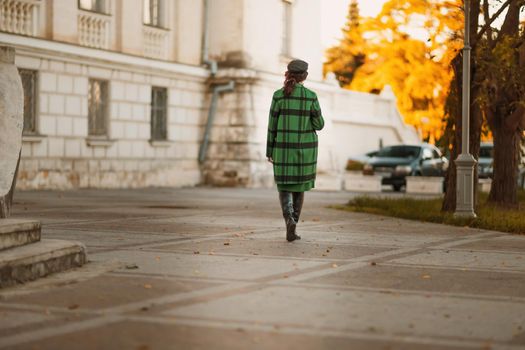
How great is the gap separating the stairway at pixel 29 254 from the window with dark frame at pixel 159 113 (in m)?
23.0

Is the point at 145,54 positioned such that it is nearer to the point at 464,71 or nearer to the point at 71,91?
the point at 71,91

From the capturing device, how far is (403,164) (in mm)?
35531

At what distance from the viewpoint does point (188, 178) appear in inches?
1314

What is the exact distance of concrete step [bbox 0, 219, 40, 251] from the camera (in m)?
8.33

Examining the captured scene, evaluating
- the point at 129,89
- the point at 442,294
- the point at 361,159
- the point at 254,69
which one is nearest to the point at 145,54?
the point at 129,89

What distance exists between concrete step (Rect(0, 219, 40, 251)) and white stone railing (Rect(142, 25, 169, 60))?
75.0ft

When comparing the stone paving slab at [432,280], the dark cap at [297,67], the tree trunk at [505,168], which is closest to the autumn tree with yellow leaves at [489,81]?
the tree trunk at [505,168]

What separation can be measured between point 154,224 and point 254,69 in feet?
65.2

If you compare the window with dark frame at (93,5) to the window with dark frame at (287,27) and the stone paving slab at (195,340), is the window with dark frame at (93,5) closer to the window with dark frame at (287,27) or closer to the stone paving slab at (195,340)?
the window with dark frame at (287,27)

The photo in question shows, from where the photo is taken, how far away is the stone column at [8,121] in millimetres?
8992

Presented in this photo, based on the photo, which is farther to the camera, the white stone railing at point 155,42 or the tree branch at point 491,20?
the white stone railing at point 155,42

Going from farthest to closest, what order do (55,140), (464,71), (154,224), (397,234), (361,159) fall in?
(361,159) < (55,140) < (464,71) < (154,224) < (397,234)

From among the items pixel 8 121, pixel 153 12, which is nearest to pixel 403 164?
pixel 153 12

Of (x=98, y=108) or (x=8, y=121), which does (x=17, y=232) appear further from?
(x=98, y=108)
